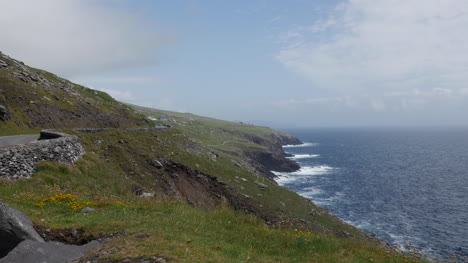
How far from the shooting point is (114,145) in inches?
1560

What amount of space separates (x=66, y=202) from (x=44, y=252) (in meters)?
6.66

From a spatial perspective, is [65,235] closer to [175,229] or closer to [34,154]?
[175,229]

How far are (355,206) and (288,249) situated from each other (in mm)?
69036

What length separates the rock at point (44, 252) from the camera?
31.1 feet

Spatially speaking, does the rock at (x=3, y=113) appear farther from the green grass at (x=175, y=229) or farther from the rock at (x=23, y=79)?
the green grass at (x=175, y=229)

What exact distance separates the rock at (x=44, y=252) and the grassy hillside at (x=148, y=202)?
873 millimetres

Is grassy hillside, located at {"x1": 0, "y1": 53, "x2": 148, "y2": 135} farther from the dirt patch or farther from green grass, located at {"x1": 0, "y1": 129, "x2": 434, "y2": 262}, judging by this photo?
the dirt patch

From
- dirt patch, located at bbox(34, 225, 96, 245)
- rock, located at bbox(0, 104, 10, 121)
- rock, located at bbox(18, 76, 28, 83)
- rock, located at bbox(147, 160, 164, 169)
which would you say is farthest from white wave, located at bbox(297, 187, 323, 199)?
dirt patch, located at bbox(34, 225, 96, 245)

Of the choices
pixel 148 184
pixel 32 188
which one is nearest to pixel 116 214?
pixel 32 188

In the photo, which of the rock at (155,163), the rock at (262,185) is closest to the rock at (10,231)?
the rock at (155,163)

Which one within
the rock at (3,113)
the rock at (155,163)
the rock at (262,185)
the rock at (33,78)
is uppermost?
the rock at (33,78)

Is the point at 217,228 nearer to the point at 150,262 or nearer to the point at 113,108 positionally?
the point at 150,262

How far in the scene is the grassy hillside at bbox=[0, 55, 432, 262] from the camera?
11.0 metres

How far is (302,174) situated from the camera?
117 meters
